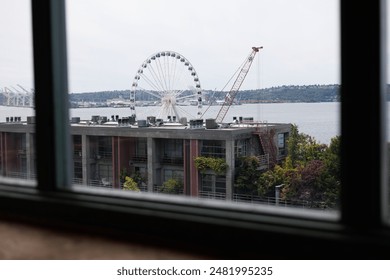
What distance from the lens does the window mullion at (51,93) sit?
116 cm

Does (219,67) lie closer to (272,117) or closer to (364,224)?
(272,117)

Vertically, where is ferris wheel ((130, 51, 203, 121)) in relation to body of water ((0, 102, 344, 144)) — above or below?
above

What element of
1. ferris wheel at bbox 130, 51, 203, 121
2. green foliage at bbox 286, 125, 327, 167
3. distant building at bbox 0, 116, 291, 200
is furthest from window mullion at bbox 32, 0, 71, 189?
ferris wheel at bbox 130, 51, 203, 121

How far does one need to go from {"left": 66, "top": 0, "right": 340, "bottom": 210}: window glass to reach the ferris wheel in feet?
0.05

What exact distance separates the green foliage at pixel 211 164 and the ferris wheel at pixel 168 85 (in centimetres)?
203

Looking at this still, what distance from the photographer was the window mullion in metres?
1.16

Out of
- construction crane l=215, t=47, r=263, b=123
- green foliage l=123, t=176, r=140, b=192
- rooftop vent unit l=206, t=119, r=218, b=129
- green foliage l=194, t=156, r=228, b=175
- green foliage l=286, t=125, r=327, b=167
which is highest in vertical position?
construction crane l=215, t=47, r=263, b=123

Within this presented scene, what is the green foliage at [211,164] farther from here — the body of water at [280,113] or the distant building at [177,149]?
the body of water at [280,113]

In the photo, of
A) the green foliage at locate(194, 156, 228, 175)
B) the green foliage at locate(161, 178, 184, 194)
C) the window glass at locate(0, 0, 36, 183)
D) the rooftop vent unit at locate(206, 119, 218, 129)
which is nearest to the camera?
the window glass at locate(0, 0, 36, 183)

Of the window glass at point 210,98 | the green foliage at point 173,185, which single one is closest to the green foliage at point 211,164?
the window glass at point 210,98

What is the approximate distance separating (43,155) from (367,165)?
789 mm

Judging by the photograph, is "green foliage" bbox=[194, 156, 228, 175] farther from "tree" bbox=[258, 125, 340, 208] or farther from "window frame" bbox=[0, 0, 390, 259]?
"window frame" bbox=[0, 0, 390, 259]

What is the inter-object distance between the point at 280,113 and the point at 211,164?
2.41 ft

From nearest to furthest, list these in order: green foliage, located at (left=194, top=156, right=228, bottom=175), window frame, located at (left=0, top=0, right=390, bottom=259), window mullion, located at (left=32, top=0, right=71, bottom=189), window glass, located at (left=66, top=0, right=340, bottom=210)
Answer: window frame, located at (left=0, top=0, right=390, bottom=259)
window mullion, located at (left=32, top=0, right=71, bottom=189)
window glass, located at (left=66, top=0, right=340, bottom=210)
green foliage, located at (left=194, top=156, right=228, bottom=175)
